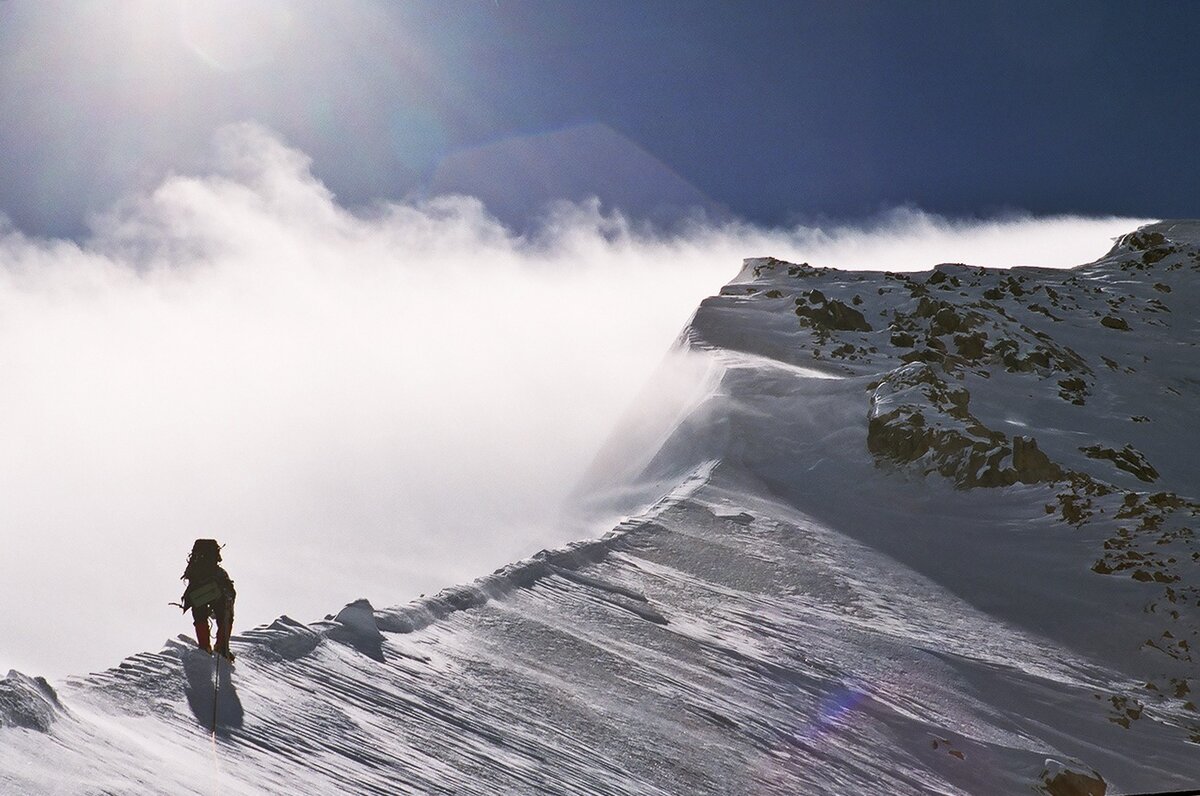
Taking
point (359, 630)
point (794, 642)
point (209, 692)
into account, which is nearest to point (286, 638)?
point (359, 630)

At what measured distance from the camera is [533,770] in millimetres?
12492

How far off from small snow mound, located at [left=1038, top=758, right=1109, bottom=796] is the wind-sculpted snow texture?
0.05m

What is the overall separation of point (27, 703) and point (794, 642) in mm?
13451

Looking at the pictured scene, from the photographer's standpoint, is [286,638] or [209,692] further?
[286,638]

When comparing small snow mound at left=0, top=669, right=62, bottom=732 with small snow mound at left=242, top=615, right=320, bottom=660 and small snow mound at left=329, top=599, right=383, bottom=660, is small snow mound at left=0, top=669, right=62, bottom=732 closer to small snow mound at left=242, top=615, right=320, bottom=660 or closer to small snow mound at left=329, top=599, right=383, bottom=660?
small snow mound at left=242, top=615, right=320, bottom=660

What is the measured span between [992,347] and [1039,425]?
8032mm

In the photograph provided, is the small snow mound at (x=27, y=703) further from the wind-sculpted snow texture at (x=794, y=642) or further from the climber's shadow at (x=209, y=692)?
the climber's shadow at (x=209, y=692)

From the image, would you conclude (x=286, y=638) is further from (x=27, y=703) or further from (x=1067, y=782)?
(x=1067, y=782)

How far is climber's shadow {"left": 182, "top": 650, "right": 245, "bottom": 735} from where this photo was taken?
11.1 metres

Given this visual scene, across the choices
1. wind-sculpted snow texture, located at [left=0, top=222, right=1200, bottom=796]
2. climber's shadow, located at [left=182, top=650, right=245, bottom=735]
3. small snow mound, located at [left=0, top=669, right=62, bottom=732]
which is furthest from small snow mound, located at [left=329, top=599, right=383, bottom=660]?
small snow mound, located at [left=0, top=669, right=62, bottom=732]

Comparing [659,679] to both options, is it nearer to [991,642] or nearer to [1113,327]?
[991,642]

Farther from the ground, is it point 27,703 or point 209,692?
point 27,703

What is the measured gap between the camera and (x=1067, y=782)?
15938mm

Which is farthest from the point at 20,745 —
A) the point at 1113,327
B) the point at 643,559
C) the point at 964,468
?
the point at 1113,327
